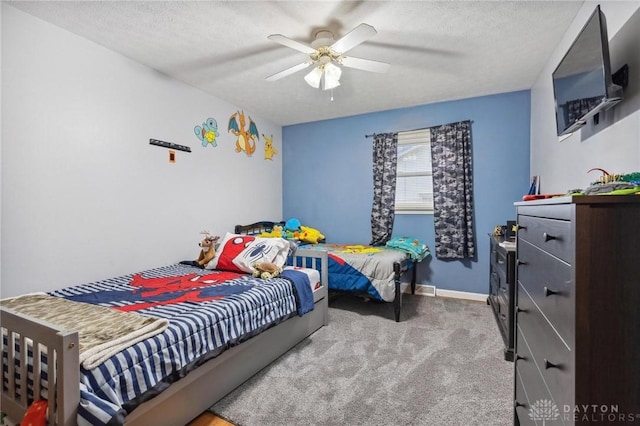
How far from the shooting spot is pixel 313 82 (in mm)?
2510

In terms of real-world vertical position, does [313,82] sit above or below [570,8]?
below

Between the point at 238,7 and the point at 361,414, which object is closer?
the point at 361,414

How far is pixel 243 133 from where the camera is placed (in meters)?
3.97

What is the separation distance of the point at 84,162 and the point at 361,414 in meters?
2.69

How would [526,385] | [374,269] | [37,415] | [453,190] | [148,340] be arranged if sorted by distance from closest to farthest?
[37,415]
[526,385]
[148,340]
[374,269]
[453,190]

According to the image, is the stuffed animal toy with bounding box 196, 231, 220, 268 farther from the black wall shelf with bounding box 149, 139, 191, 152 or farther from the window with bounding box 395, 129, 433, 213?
the window with bounding box 395, 129, 433, 213

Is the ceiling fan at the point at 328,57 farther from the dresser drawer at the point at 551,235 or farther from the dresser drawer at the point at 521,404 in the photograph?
the dresser drawer at the point at 521,404

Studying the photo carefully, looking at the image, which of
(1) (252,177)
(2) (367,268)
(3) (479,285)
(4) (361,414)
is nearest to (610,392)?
(4) (361,414)

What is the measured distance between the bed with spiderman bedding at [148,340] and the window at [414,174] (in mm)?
2100

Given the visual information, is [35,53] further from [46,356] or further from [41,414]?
[41,414]

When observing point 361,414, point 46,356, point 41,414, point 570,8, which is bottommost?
point 361,414

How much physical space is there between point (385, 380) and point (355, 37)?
2.29 m

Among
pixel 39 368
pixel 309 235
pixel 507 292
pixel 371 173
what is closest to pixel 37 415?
pixel 39 368

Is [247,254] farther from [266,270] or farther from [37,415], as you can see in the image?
[37,415]
